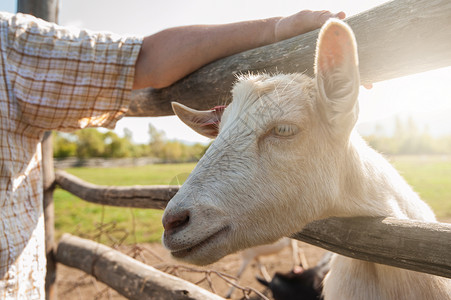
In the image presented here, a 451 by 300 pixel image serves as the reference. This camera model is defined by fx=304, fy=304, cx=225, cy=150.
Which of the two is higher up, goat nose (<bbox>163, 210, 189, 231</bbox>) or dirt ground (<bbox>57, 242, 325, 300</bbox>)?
goat nose (<bbox>163, 210, 189, 231</bbox>)

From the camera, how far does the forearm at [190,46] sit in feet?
5.68

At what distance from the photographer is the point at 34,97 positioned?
189cm

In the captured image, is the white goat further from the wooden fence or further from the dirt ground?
the dirt ground

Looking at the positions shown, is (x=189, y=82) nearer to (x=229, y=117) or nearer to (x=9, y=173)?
(x=229, y=117)

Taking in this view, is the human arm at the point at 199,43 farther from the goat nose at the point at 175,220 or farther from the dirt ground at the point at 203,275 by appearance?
the dirt ground at the point at 203,275

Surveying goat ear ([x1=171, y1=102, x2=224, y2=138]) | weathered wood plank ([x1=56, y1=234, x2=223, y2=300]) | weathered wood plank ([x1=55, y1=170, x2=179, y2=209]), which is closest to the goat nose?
goat ear ([x1=171, y1=102, x2=224, y2=138])

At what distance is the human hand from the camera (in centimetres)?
147

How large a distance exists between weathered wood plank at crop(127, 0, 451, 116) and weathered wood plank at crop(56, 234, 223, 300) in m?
1.27

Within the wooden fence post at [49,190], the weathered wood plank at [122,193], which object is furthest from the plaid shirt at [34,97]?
the wooden fence post at [49,190]

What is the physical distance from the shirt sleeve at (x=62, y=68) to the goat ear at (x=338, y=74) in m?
1.22

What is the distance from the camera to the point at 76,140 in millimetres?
54094

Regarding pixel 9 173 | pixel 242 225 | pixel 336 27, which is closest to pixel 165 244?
pixel 242 225

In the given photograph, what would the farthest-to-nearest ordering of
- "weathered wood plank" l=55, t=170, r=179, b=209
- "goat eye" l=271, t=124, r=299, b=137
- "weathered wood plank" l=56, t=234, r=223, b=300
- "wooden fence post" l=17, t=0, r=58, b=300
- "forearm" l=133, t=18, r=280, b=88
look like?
"wooden fence post" l=17, t=0, r=58, b=300, "weathered wood plank" l=55, t=170, r=179, b=209, "weathered wood plank" l=56, t=234, r=223, b=300, "forearm" l=133, t=18, r=280, b=88, "goat eye" l=271, t=124, r=299, b=137

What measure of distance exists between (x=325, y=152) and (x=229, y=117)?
48cm
